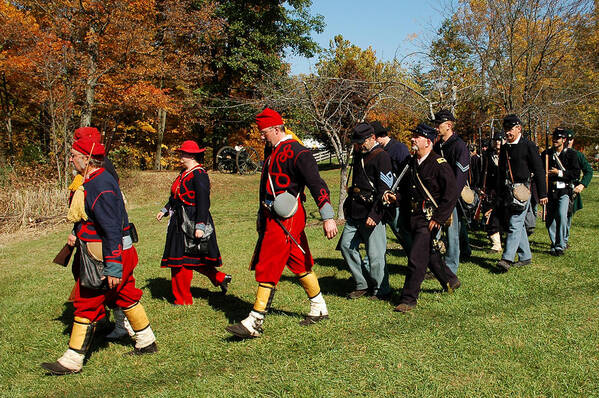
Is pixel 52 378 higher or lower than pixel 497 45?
lower

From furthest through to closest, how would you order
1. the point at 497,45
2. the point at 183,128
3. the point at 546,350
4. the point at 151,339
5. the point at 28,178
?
the point at 183,128 < the point at 28,178 < the point at 497,45 < the point at 151,339 < the point at 546,350

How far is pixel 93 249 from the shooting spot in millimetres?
3768

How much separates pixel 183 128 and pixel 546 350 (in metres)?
25.5

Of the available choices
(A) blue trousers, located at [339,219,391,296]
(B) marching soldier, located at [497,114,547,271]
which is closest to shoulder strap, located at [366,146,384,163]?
(A) blue trousers, located at [339,219,391,296]

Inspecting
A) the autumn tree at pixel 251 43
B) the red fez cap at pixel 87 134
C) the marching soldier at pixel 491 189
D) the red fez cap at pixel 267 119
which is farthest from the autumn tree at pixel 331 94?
the autumn tree at pixel 251 43

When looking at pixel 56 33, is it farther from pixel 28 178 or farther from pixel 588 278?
pixel 588 278

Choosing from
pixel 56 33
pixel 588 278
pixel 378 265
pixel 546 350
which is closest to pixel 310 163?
pixel 378 265

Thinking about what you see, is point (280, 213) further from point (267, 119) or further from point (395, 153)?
point (395, 153)

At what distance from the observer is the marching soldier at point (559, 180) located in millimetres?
7219

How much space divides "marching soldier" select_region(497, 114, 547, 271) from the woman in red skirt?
369 cm

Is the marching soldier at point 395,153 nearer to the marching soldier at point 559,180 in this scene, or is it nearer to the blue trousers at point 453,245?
the blue trousers at point 453,245

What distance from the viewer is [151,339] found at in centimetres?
414

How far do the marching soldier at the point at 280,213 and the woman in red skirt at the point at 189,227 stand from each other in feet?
3.67

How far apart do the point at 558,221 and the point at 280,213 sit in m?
4.98
